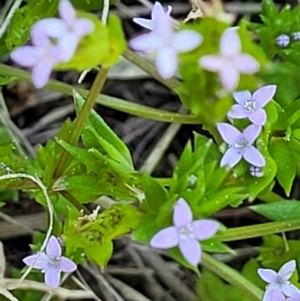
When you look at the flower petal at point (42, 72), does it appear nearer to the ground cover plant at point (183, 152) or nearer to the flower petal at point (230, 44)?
the ground cover plant at point (183, 152)

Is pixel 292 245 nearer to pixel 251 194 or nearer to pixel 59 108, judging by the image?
pixel 251 194

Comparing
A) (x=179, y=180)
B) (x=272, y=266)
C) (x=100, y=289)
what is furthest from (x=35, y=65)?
(x=100, y=289)

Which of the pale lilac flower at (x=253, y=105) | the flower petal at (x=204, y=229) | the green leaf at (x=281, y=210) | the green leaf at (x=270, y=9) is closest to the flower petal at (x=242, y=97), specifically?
the pale lilac flower at (x=253, y=105)

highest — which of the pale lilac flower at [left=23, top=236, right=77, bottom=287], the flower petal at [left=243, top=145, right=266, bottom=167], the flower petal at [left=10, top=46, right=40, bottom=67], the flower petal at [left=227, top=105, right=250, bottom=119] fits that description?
the flower petal at [left=10, top=46, right=40, bottom=67]

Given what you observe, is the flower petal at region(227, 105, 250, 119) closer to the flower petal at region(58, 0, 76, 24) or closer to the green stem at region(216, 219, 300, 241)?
the green stem at region(216, 219, 300, 241)

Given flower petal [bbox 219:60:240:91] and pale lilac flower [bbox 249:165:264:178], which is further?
pale lilac flower [bbox 249:165:264:178]

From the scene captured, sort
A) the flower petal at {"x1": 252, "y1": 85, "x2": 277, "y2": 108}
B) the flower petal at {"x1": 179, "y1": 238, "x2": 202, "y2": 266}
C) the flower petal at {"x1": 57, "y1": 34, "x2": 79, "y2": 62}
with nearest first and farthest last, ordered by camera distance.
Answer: the flower petal at {"x1": 57, "y1": 34, "x2": 79, "y2": 62} < the flower petal at {"x1": 179, "y1": 238, "x2": 202, "y2": 266} < the flower petal at {"x1": 252, "y1": 85, "x2": 277, "y2": 108}

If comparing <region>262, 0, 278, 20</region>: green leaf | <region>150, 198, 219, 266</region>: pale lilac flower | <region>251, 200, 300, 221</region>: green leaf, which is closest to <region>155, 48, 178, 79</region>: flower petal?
<region>150, 198, 219, 266</region>: pale lilac flower
